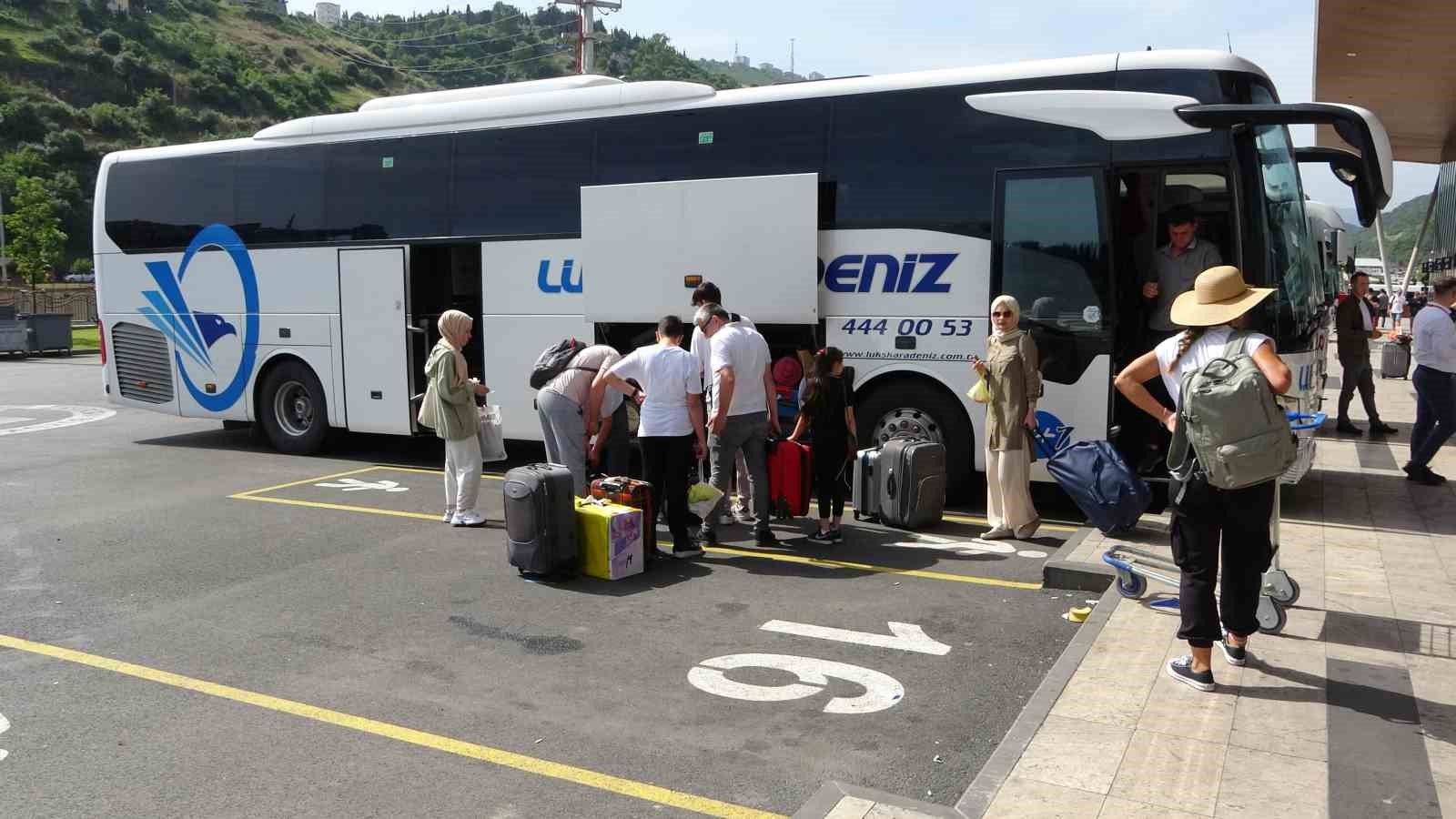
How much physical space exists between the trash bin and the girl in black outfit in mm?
29188

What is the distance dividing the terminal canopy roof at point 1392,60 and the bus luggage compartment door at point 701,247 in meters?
13.3

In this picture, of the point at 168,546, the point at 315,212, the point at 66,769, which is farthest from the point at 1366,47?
the point at 66,769

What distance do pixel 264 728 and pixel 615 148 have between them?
7067mm

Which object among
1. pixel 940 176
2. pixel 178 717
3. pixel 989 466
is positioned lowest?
pixel 178 717

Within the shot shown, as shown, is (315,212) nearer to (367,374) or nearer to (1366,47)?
(367,374)

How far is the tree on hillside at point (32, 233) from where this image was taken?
51.4 metres

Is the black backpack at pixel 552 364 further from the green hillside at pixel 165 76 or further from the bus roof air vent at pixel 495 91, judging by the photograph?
the green hillside at pixel 165 76

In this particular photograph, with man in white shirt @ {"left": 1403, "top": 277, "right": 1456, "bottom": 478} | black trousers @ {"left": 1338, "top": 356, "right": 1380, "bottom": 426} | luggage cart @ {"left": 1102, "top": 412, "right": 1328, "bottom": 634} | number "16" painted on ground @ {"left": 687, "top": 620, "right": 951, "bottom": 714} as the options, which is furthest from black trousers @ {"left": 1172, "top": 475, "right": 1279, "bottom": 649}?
black trousers @ {"left": 1338, "top": 356, "right": 1380, "bottom": 426}

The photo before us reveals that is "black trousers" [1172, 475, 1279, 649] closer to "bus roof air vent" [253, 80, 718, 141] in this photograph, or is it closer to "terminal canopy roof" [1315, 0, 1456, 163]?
"bus roof air vent" [253, 80, 718, 141]

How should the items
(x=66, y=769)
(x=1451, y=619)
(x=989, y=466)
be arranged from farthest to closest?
(x=989, y=466), (x=1451, y=619), (x=66, y=769)

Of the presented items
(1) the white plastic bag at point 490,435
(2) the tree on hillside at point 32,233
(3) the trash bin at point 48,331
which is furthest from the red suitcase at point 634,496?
(2) the tree on hillside at point 32,233

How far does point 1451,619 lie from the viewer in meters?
5.93

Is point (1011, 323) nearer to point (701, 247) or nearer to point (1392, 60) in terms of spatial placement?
point (701, 247)

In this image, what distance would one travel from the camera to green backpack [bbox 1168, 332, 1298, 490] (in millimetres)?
4664
